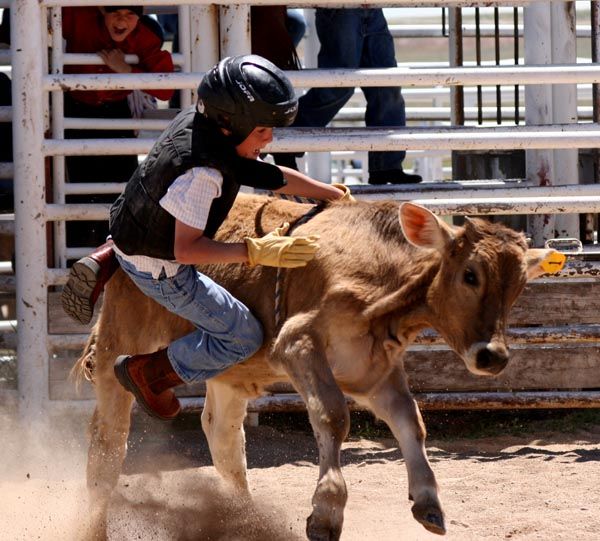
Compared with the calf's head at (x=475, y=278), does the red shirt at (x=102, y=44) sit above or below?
above

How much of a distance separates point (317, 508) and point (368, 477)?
2.05m

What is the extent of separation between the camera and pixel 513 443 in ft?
24.1

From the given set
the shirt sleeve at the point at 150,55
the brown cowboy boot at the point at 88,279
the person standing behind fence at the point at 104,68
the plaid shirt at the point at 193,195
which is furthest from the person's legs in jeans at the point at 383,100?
the plaid shirt at the point at 193,195

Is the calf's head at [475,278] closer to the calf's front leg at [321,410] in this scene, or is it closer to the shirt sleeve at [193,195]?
the calf's front leg at [321,410]

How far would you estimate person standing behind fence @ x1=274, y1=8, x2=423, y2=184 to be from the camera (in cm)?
842

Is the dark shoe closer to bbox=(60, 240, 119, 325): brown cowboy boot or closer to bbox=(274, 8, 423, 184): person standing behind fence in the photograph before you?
bbox=(274, 8, 423, 184): person standing behind fence

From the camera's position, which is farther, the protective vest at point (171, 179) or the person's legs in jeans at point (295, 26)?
the person's legs in jeans at point (295, 26)

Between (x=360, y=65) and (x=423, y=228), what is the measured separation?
414 cm

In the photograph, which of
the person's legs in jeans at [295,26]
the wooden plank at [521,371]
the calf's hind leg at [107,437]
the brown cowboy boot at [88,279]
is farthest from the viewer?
the person's legs in jeans at [295,26]

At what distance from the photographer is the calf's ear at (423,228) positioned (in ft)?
16.2

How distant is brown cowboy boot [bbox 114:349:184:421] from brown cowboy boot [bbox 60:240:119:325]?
439 millimetres

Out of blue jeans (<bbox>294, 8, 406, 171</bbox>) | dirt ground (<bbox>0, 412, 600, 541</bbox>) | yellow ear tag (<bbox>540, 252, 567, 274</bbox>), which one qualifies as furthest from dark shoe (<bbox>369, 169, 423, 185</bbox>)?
yellow ear tag (<bbox>540, 252, 567, 274</bbox>)

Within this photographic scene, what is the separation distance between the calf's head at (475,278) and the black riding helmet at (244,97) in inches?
26.1

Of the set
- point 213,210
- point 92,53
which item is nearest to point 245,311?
point 213,210
